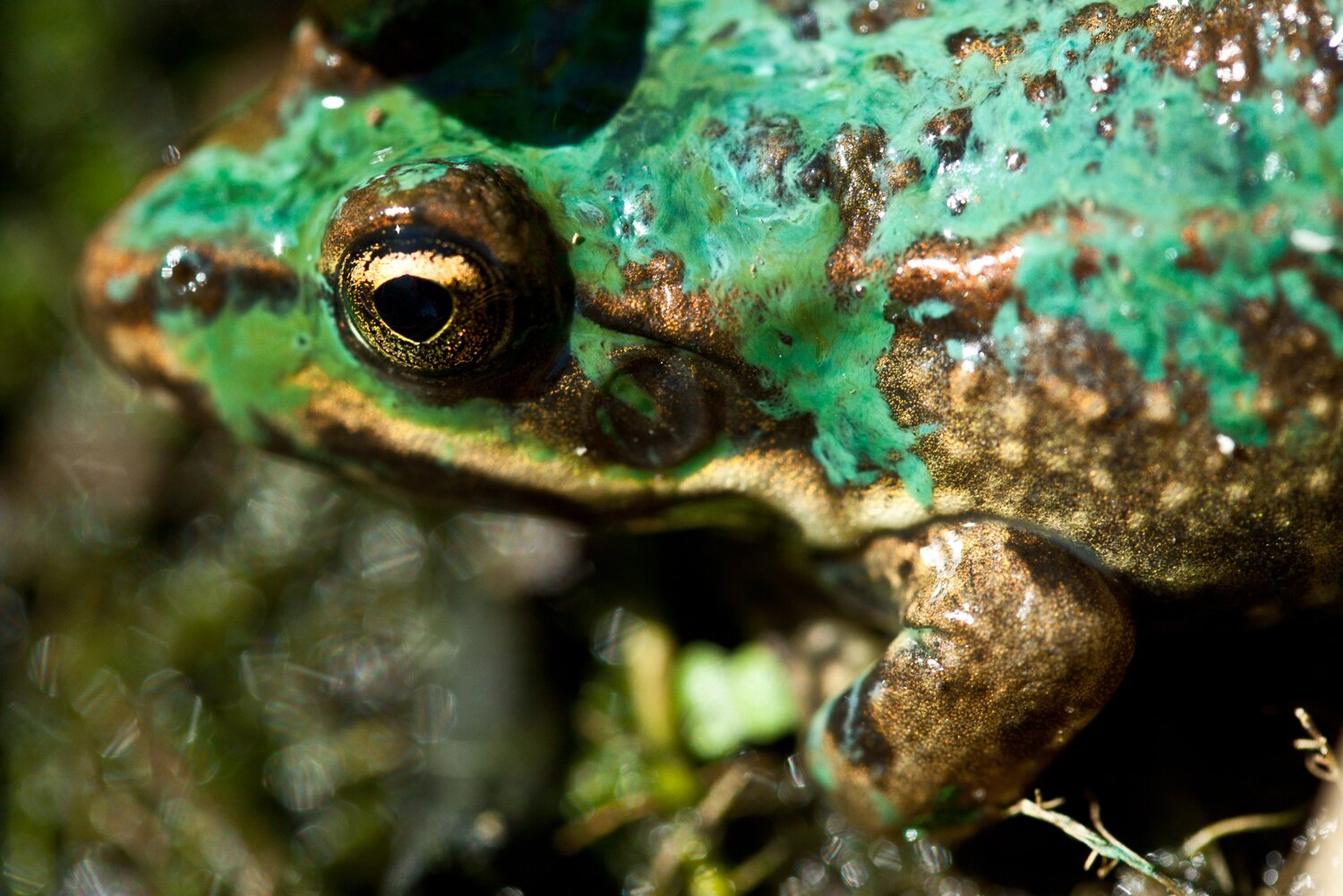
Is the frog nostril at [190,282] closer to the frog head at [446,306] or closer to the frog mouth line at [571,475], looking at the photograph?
the frog head at [446,306]

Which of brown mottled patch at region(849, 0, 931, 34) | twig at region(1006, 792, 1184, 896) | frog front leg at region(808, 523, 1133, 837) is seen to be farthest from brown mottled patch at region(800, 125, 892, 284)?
twig at region(1006, 792, 1184, 896)

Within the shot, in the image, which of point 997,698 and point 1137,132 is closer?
point 1137,132

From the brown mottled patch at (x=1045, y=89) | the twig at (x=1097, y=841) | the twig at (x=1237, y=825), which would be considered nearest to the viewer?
the brown mottled patch at (x=1045, y=89)

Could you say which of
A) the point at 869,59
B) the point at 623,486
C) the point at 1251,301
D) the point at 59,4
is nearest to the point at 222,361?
the point at 623,486

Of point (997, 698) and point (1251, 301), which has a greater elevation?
point (1251, 301)

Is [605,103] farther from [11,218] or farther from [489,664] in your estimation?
[11,218]

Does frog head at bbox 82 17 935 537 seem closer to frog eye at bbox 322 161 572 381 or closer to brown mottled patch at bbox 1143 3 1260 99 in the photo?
frog eye at bbox 322 161 572 381

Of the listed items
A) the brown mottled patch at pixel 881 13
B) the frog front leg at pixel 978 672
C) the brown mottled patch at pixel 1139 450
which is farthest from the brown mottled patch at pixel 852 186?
the frog front leg at pixel 978 672
